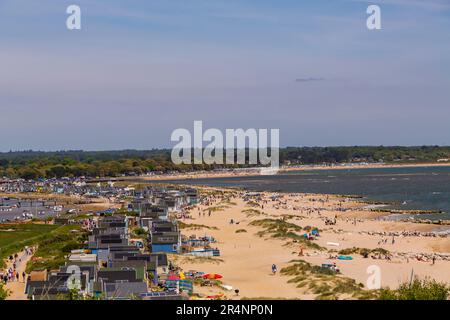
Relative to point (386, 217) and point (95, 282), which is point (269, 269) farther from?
point (386, 217)

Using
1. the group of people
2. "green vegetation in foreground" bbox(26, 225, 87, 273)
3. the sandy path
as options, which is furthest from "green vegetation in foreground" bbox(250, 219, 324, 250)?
the group of people

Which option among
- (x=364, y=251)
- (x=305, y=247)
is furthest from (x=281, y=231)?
(x=364, y=251)

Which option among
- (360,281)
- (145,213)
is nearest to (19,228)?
(145,213)

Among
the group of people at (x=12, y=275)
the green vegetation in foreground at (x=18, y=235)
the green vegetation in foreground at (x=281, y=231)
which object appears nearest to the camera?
the group of people at (x=12, y=275)

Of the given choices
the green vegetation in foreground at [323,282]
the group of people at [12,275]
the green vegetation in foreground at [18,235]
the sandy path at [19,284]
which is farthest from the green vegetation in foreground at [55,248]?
the green vegetation in foreground at [323,282]

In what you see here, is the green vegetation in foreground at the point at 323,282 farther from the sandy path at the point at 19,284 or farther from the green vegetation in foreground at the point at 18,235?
the green vegetation in foreground at the point at 18,235

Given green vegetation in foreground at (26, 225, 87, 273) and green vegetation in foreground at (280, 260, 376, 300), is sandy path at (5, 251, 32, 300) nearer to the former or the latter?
green vegetation in foreground at (26, 225, 87, 273)
